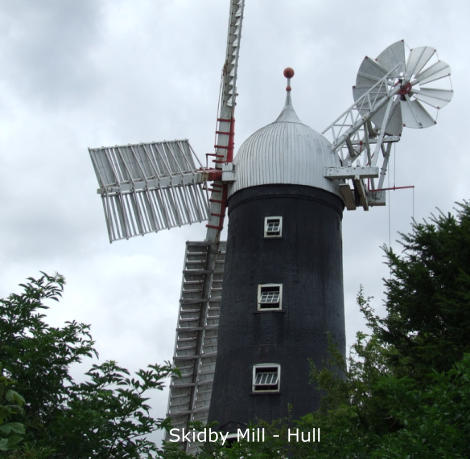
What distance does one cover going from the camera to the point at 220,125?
32156mm

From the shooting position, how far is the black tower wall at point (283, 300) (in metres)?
24.2

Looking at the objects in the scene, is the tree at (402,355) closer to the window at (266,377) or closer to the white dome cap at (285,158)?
the window at (266,377)

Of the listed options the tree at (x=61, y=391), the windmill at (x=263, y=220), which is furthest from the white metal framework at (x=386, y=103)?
the tree at (x=61, y=391)

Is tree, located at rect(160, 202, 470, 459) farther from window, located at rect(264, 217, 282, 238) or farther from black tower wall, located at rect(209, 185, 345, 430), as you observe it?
window, located at rect(264, 217, 282, 238)

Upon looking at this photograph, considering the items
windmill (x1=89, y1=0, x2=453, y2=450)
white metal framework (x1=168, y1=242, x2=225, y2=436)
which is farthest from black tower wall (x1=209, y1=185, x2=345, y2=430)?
white metal framework (x1=168, y1=242, x2=225, y2=436)

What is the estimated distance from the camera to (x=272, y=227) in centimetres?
2670

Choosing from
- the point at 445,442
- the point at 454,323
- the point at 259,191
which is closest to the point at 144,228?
the point at 259,191

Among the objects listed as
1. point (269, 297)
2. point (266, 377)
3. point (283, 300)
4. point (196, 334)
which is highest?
point (196, 334)

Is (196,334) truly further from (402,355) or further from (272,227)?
(402,355)

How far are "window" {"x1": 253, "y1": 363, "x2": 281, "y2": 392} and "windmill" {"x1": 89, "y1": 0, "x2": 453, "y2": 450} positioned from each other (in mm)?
30

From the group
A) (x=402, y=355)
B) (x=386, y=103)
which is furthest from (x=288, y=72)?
(x=402, y=355)

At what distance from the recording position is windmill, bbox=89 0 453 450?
24.8 meters

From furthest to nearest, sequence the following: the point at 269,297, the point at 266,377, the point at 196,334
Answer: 1. the point at 196,334
2. the point at 269,297
3. the point at 266,377

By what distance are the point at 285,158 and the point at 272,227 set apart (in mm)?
2334
